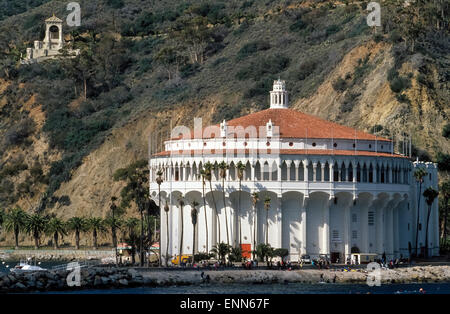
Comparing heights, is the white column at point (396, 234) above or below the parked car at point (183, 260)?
above

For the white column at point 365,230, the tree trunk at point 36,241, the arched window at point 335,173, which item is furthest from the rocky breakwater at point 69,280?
the tree trunk at point 36,241

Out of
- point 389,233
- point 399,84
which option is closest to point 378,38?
point 399,84

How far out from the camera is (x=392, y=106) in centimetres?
14312

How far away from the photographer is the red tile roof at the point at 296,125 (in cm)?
11181

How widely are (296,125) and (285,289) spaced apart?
26.6m

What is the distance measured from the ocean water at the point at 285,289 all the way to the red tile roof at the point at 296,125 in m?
20.1

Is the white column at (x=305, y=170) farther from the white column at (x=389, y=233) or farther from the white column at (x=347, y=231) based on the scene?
the white column at (x=389, y=233)

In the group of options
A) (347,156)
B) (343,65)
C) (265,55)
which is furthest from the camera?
(265,55)

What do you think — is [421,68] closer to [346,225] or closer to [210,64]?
[346,225]

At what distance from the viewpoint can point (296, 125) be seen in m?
114

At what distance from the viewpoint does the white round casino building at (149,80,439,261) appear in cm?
10975

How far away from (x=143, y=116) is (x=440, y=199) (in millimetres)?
54088

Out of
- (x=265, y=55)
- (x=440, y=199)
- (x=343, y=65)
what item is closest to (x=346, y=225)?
(x=440, y=199)

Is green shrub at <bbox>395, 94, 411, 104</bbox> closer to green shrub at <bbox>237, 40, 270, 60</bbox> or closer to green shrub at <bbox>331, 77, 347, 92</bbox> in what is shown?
green shrub at <bbox>331, 77, 347, 92</bbox>
